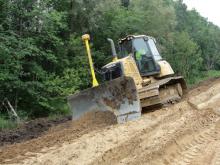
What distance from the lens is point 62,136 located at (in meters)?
10.2

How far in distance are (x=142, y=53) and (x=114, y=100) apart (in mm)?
2493

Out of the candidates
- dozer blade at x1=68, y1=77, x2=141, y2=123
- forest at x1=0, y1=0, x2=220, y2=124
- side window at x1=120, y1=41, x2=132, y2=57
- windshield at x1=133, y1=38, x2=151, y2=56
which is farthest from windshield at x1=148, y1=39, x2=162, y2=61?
dozer blade at x1=68, y1=77, x2=141, y2=123

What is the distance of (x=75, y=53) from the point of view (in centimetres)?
2606

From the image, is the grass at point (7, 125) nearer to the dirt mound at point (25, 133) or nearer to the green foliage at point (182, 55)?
the dirt mound at point (25, 133)

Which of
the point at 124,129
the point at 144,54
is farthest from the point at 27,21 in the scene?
the point at 124,129

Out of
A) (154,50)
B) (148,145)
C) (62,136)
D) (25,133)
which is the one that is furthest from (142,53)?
(148,145)

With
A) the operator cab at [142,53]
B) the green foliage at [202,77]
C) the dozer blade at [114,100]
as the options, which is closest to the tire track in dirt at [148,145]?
the dozer blade at [114,100]

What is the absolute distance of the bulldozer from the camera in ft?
36.3

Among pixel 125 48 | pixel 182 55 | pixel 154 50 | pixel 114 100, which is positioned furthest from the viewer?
pixel 182 55

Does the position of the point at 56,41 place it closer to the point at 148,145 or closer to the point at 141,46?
the point at 141,46

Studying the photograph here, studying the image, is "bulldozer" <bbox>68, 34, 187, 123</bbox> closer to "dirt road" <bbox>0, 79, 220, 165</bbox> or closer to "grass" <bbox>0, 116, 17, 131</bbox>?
"dirt road" <bbox>0, 79, 220, 165</bbox>

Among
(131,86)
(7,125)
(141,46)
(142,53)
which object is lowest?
(7,125)

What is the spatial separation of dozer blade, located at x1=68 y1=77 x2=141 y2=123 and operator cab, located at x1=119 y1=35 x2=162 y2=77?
2.04 metres

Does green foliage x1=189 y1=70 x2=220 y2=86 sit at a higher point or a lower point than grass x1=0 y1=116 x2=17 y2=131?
higher
